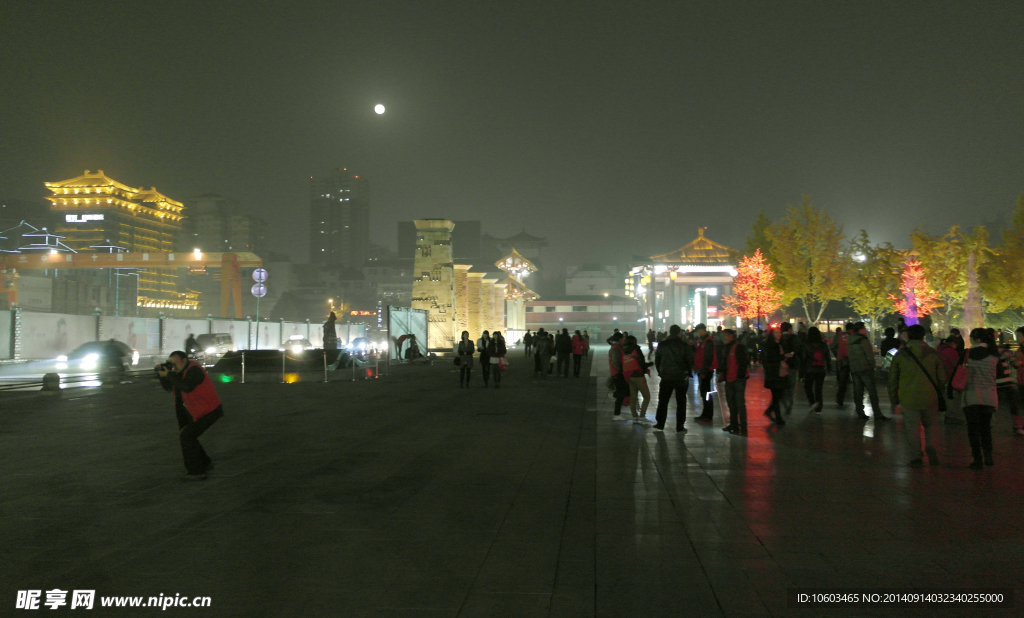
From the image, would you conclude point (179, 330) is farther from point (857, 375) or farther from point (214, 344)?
point (857, 375)

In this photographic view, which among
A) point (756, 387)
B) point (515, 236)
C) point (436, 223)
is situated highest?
point (515, 236)

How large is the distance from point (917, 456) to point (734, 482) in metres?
2.41

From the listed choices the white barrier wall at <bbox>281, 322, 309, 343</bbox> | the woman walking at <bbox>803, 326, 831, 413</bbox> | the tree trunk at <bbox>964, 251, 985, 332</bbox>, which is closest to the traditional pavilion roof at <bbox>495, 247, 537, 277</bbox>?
the white barrier wall at <bbox>281, 322, 309, 343</bbox>

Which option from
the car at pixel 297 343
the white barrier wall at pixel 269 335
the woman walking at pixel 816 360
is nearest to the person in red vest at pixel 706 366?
the woman walking at pixel 816 360

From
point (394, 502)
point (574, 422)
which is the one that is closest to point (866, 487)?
point (394, 502)

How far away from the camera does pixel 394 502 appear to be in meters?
6.70

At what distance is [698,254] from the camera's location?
77.4 metres

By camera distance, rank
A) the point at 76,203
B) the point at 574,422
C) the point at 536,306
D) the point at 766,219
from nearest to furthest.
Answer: the point at 574,422
the point at 766,219
the point at 536,306
the point at 76,203

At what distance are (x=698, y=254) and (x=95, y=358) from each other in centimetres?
6243

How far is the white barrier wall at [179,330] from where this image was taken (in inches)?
1308

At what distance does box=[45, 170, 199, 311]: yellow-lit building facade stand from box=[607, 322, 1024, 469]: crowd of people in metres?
115

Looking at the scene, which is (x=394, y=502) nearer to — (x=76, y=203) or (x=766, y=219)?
(x=766, y=219)

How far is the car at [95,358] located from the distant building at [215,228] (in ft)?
541

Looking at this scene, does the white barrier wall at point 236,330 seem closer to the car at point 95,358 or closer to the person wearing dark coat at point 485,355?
the car at point 95,358
